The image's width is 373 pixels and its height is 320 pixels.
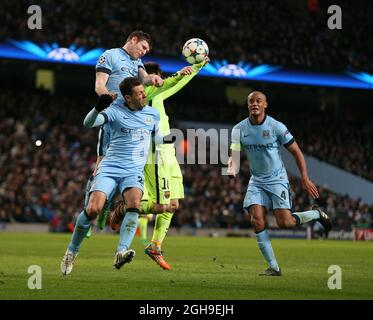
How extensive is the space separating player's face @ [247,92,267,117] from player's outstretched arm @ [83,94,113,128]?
2181mm

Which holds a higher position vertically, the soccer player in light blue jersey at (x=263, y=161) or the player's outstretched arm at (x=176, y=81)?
the player's outstretched arm at (x=176, y=81)

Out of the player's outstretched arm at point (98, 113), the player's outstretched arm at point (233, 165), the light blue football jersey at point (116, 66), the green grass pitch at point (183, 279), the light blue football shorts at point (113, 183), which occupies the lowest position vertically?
the green grass pitch at point (183, 279)

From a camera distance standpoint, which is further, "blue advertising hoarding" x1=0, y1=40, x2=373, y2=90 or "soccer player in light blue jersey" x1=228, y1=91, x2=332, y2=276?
"blue advertising hoarding" x1=0, y1=40, x2=373, y2=90

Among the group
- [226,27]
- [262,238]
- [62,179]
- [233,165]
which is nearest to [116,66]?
[233,165]

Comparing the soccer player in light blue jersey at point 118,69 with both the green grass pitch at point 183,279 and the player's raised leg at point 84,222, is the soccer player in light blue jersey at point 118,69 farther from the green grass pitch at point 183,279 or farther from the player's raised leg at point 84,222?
the green grass pitch at point 183,279

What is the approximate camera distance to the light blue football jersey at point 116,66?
1118 cm

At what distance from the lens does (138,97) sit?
10.3m

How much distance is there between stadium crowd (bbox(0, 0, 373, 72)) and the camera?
110 feet

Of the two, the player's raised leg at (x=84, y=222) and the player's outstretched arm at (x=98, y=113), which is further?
the player's raised leg at (x=84, y=222)

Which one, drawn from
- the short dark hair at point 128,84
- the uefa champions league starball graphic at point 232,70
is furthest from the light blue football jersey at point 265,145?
the uefa champions league starball graphic at point 232,70

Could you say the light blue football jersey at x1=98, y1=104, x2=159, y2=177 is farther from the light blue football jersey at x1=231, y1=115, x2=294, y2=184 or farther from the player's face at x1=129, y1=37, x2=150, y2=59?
the light blue football jersey at x1=231, y1=115, x2=294, y2=184

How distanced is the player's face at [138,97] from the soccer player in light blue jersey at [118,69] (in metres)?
0.44

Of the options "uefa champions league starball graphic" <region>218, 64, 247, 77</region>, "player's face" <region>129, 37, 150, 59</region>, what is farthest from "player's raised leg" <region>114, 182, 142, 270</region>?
"uefa champions league starball graphic" <region>218, 64, 247, 77</region>

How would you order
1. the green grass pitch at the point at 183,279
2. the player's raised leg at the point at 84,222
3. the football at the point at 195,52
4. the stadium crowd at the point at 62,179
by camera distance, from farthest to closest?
the stadium crowd at the point at 62,179
the football at the point at 195,52
the player's raised leg at the point at 84,222
the green grass pitch at the point at 183,279
